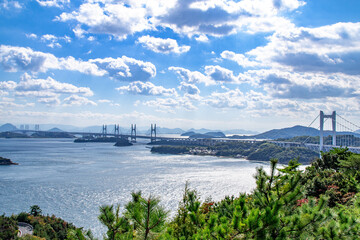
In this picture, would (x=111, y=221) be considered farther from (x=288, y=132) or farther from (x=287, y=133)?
(x=288, y=132)

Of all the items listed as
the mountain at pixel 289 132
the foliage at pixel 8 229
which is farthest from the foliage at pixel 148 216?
the mountain at pixel 289 132

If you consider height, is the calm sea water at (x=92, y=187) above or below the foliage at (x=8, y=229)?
below

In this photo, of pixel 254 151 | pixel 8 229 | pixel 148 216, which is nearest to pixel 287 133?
pixel 254 151

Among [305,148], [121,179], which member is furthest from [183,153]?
[121,179]

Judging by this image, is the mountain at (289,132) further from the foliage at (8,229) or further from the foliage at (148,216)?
the foliage at (148,216)

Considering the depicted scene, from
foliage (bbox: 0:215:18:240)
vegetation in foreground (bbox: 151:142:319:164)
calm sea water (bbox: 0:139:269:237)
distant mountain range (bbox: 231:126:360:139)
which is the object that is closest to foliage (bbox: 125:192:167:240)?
foliage (bbox: 0:215:18:240)

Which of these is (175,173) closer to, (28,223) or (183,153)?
(28,223)

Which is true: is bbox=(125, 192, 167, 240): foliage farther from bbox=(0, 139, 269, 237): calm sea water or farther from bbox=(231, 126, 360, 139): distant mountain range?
bbox=(231, 126, 360, 139): distant mountain range

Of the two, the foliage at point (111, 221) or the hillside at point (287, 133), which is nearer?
the foliage at point (111, 221)
